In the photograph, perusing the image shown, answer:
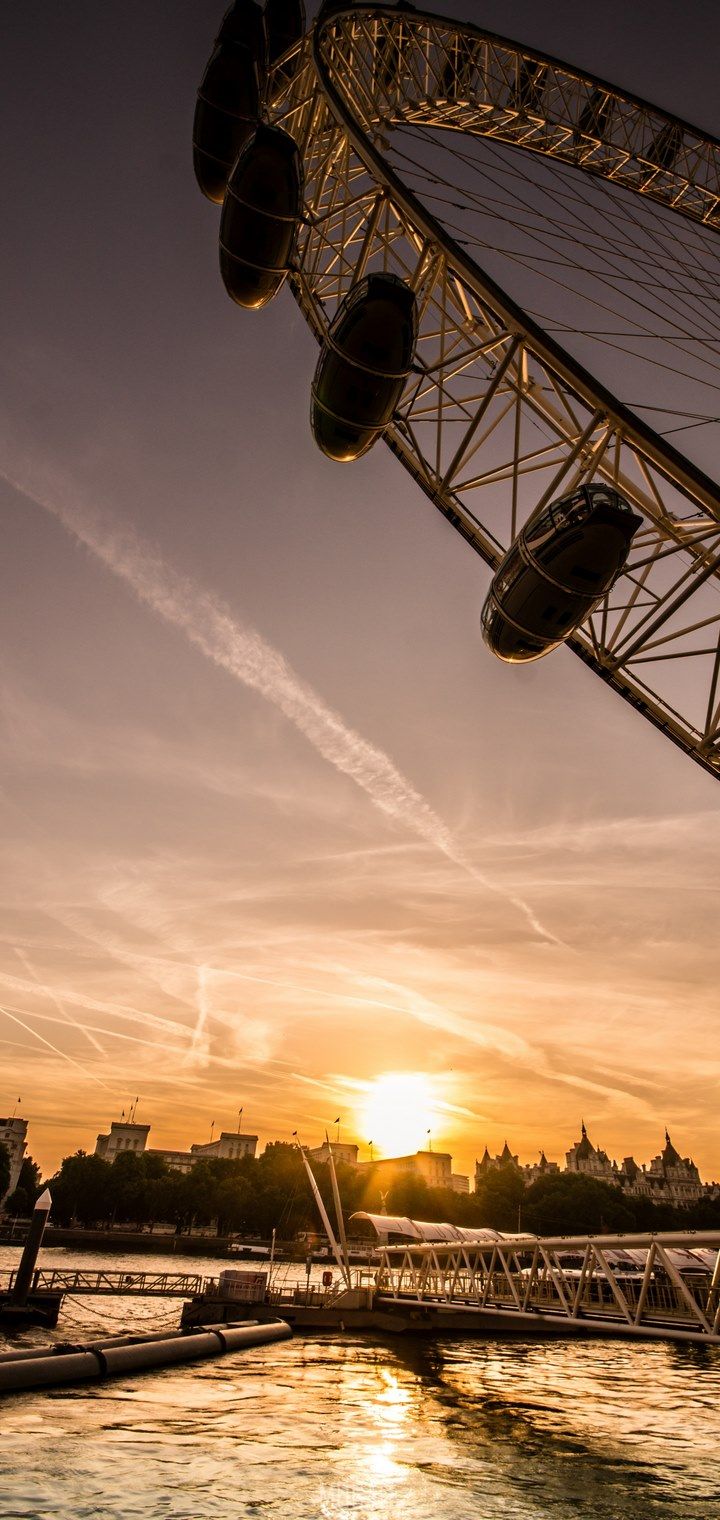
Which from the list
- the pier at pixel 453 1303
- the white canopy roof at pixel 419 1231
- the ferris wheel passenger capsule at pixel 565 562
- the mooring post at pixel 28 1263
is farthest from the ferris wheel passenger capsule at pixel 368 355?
the white canopy roof at pixel 419 1231

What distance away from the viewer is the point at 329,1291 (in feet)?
133

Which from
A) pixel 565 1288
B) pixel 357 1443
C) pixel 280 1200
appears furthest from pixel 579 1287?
pixel 280 1200

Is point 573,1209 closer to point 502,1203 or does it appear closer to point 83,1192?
point 502,1203

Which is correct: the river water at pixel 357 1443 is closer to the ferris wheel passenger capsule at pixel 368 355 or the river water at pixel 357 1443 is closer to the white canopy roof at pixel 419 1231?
the white canopy roof at pixel 419 1231

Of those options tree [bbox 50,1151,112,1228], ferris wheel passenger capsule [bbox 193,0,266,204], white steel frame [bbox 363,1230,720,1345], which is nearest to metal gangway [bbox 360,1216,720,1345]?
white steel frame [bbox 363,1230,720,1345]

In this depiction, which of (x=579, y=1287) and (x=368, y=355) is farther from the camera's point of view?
(x=579, y=1287)

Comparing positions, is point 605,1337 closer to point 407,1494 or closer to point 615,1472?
point 615,1472

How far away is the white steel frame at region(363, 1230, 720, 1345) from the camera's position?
19.5 metres

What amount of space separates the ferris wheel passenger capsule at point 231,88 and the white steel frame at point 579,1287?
80.5 ft

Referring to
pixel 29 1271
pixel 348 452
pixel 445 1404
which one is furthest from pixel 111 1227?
pixel 348 452

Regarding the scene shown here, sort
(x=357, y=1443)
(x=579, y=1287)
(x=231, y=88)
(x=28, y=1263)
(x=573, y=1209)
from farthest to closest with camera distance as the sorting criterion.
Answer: (x=573, y=1209) < (x=28, y=1263) < (x=579, y=1287) < (x=357, y=1443) < (x=231, y=88)

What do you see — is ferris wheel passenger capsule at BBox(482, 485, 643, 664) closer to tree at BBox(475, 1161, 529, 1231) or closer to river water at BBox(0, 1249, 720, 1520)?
river water at BBox(0, 1249, 720, 1520)

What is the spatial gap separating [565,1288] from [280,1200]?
87044mm

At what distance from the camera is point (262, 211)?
14594mm
